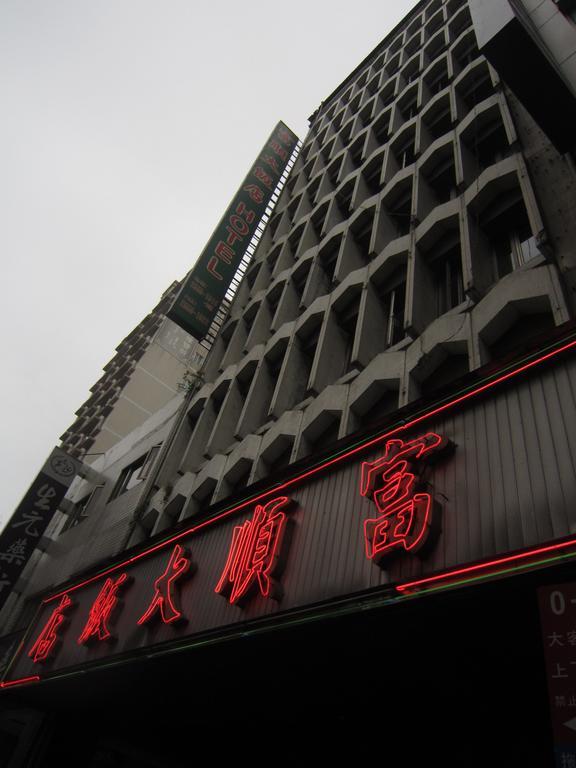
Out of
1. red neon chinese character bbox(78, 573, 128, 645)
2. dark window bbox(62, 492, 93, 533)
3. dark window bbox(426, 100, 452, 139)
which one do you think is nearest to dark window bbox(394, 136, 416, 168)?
dark window bbox(426, 100, 452, 139)

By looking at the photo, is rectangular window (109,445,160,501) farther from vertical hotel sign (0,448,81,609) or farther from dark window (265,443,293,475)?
dark window (265,443,293,475)

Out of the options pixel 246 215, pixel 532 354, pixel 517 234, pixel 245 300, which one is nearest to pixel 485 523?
pixel 532 354

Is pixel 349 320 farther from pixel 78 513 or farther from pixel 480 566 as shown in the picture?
pixel 78 513

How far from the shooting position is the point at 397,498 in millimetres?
6688

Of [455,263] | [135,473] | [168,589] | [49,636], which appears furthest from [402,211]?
[49,636]

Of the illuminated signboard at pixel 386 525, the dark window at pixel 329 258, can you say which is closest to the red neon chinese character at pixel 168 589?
the illuminated signboard at pixel 386 525

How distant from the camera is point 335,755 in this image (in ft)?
29.5

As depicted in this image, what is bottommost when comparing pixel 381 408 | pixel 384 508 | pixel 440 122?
pixel 384 508

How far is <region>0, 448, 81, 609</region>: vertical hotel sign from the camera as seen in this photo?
70.5 feet

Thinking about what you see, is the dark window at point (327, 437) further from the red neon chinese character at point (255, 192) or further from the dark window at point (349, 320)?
the red neon chinese character at point (255, 192)

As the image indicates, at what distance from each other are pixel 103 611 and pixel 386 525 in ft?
27.5

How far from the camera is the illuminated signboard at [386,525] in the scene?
5410 millimetres

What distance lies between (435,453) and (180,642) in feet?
17.7

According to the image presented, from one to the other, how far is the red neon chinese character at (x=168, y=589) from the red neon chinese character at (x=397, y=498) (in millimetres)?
4693
